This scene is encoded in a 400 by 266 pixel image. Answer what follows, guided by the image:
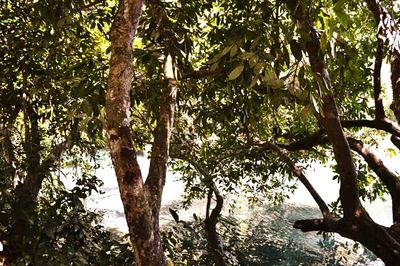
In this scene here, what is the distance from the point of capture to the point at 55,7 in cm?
290

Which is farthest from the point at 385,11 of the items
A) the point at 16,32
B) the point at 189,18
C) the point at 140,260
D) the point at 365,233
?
the point at 16,32

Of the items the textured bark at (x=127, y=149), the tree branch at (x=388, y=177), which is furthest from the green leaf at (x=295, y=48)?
the tree branch at (x=388, y=177)

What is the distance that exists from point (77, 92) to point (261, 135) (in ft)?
13.2

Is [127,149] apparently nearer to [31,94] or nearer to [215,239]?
[31,94]

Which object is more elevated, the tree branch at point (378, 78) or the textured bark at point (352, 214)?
the tree branch at point (378, 78)

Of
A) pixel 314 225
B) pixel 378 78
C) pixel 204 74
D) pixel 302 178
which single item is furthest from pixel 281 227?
pixel 204 74

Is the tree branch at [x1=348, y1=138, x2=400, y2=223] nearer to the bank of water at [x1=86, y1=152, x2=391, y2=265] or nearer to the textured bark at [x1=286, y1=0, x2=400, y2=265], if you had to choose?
the textured bark at [x1=286, y1=0, x2=400, y2=265]

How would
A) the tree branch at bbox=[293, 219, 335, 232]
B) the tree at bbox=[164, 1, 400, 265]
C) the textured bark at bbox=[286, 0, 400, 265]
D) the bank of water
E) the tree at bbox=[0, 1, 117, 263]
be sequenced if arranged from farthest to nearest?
the bank of water
the tree branch at bbox=[293, 219, 335, 232]
the textured bark at bbox=[286, 0, 400, 265]
the tree at bbox=[0, 1, 117, 263]
the tree at bbox=[164, 1, 400, 265]

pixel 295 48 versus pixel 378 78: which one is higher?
pixel 378 78

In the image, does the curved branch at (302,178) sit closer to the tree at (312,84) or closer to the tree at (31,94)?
the tree at (312,84)

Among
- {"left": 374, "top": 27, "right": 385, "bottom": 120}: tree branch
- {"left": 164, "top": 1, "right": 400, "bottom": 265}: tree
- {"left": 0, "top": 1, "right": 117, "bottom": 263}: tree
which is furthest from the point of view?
{"left": 374, "top": 27, "right": 385, "bottom": 120}: tree branch

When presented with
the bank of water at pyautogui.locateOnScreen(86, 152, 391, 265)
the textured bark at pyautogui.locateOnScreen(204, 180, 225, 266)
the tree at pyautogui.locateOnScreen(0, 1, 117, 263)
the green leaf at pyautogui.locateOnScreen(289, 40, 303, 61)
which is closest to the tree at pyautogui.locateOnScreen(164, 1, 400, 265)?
the green leaf at pyautogui.locateOnScreen(289, 40, 303, 61)

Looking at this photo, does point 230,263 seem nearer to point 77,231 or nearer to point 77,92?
point 77,231

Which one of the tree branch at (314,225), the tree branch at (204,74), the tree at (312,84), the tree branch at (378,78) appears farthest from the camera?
the tree branch at (314,225)
